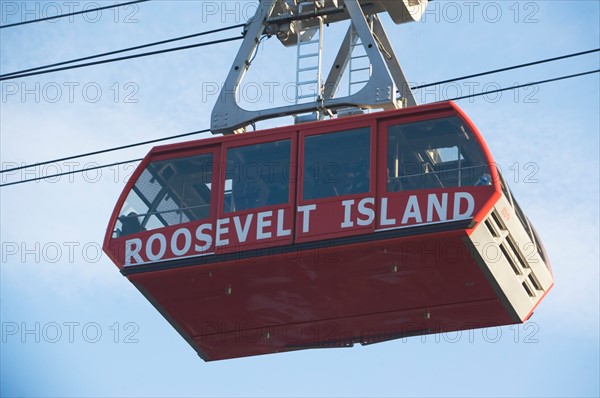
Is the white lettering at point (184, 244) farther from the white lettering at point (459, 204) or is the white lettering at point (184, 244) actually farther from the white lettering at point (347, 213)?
the white lettering at point (459, 204)

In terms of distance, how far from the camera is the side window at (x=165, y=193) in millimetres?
22188

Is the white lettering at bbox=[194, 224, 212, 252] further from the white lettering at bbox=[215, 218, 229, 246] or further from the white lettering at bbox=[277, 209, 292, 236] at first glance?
the white lettering at bbox=[277, 209, 292, 236]

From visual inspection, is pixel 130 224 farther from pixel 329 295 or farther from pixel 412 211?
pixel 412 211

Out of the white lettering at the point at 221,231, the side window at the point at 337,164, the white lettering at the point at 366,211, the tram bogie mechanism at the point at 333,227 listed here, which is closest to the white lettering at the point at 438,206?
the tram bogie mechanism at the point at 333,227

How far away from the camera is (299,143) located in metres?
21.6

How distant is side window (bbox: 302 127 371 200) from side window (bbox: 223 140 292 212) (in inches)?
11.7

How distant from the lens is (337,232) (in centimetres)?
2094

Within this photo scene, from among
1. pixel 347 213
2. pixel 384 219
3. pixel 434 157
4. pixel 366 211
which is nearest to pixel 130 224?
pixel 347 213

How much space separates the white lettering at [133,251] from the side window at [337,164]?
8.11 feet

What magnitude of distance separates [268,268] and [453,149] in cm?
285

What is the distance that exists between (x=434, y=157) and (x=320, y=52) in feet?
9.42

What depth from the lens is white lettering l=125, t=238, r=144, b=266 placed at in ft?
72.5

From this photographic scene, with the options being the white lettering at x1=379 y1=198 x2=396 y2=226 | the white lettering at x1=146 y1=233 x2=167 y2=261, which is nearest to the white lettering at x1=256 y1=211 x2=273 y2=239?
the white lettering at x1=146 y1=233 x2=167 y2=261

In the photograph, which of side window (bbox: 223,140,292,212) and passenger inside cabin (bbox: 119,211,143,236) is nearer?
side window (bbox: 223,140,292,212)
